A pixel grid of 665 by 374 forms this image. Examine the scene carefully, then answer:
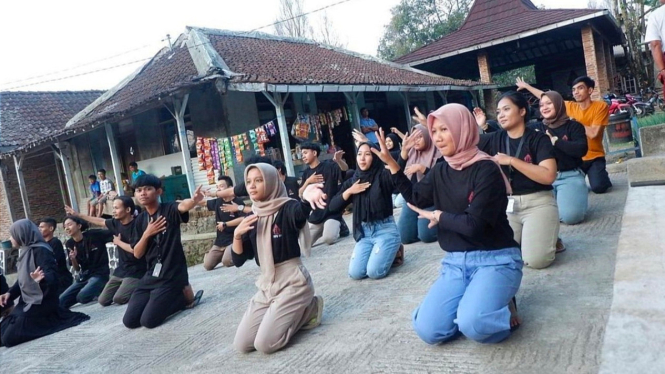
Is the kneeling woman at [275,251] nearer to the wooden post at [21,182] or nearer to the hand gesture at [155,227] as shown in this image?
the hand gesture at [155,227]

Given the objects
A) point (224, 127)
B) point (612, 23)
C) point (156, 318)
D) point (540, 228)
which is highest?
point (612, 23)

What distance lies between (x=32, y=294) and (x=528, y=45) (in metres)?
18.5

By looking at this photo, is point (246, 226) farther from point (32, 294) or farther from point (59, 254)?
point (59, 254)

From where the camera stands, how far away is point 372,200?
4.95 m

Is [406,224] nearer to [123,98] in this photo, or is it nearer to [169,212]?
[169,212]

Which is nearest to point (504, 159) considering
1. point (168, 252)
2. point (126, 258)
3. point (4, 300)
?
point (168, 252)

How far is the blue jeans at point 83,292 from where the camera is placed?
7125mm

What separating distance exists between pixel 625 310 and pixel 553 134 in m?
3.32

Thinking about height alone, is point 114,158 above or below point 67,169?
below

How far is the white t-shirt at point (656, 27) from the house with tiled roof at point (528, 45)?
10.8 metres

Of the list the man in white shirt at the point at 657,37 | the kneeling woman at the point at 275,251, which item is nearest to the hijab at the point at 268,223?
the kneeling woman at the point at 275,251

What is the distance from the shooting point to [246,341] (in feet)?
11.7

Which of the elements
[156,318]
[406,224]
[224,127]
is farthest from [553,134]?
[224,127]

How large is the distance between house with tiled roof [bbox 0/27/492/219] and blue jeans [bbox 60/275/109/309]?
4393 millimetres
